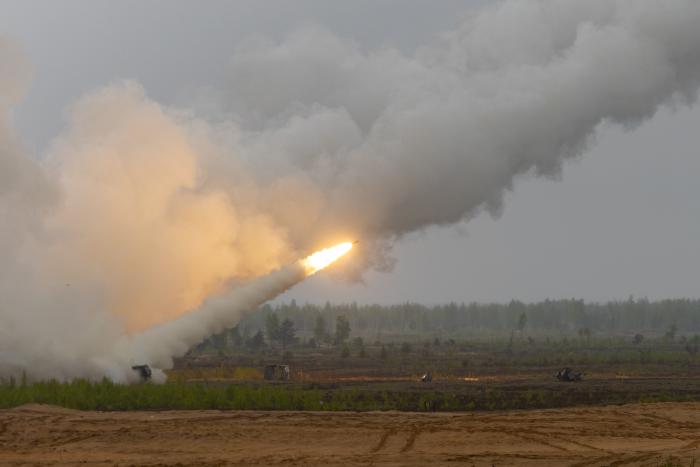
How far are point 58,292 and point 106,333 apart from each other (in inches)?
161

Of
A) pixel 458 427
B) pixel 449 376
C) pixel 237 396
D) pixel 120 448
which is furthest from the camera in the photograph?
pixel 449 376

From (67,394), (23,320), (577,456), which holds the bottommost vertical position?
(577,456)

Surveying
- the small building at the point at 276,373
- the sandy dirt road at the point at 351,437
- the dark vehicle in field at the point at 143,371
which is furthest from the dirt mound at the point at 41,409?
the small building at the point at 276,373

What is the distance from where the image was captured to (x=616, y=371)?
6109 centimetres

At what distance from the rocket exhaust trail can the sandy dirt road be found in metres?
14.3

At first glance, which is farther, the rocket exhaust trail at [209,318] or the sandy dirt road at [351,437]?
the rocket exhaust trail at [209,318]

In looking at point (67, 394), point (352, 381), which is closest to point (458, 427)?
point (67, 394)

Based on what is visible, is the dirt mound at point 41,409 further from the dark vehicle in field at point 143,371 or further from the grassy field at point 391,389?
the dark vehicle in field at point 143,371

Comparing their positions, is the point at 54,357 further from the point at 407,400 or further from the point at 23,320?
the point at 407,400

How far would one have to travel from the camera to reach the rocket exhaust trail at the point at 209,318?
48906 mm

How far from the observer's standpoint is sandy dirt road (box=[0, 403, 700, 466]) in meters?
26.1

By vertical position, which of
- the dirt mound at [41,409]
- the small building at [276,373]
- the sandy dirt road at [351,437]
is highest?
the small building at [276,373]

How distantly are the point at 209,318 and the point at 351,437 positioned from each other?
21.8m

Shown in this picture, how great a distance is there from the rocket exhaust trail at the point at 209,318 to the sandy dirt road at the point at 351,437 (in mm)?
14263
